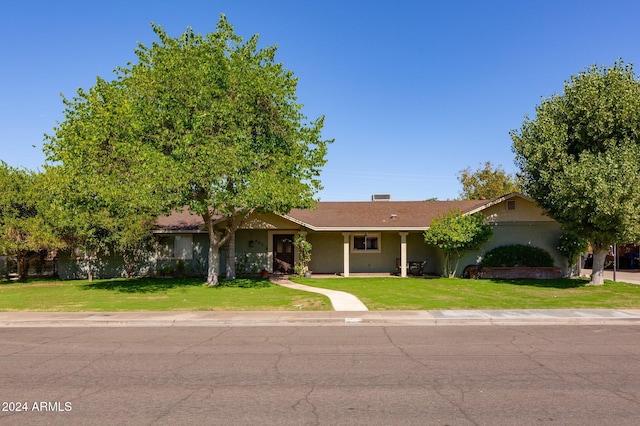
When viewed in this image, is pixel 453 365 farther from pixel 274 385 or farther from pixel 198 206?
pixel 198 206

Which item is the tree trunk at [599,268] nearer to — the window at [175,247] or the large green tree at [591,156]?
the large green tree at [591,156]

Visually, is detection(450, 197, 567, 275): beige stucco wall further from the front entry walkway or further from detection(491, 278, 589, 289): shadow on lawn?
the front entry walkway

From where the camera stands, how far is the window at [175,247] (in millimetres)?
28641

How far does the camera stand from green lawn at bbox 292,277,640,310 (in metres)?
16.1

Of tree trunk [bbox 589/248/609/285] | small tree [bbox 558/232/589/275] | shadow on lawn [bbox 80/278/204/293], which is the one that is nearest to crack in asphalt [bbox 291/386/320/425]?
shadow on lawn [bbox 80/278/204/293]

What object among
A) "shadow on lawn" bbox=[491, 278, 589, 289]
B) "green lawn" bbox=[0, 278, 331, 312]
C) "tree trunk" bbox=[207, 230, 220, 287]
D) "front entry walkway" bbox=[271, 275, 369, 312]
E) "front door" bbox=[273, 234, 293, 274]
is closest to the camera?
"front entry walkway" bbox=[271, 275, 369, 312]

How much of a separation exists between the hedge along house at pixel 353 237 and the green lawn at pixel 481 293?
303 cm

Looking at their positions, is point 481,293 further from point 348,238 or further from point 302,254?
point 302,254

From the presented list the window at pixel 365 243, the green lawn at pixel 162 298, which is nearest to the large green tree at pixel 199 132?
the green lawn at pixel 162 298

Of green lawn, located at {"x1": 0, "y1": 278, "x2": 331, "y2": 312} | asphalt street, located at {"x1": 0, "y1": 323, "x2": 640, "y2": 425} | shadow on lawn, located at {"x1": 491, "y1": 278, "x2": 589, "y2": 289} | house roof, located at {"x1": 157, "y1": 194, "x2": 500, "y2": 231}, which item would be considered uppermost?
house roof, located at {"x1": 157, "y1": 194, "x2": 500, "y2": 231}

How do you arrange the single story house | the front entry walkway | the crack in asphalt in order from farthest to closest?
→ the single story house
the front entry walkway
the crack in asphalt

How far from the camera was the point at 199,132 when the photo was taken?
62.2 ft

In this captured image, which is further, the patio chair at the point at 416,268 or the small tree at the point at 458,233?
the patio chair at the point at 416,268

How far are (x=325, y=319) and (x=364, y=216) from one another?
54.5 ft
